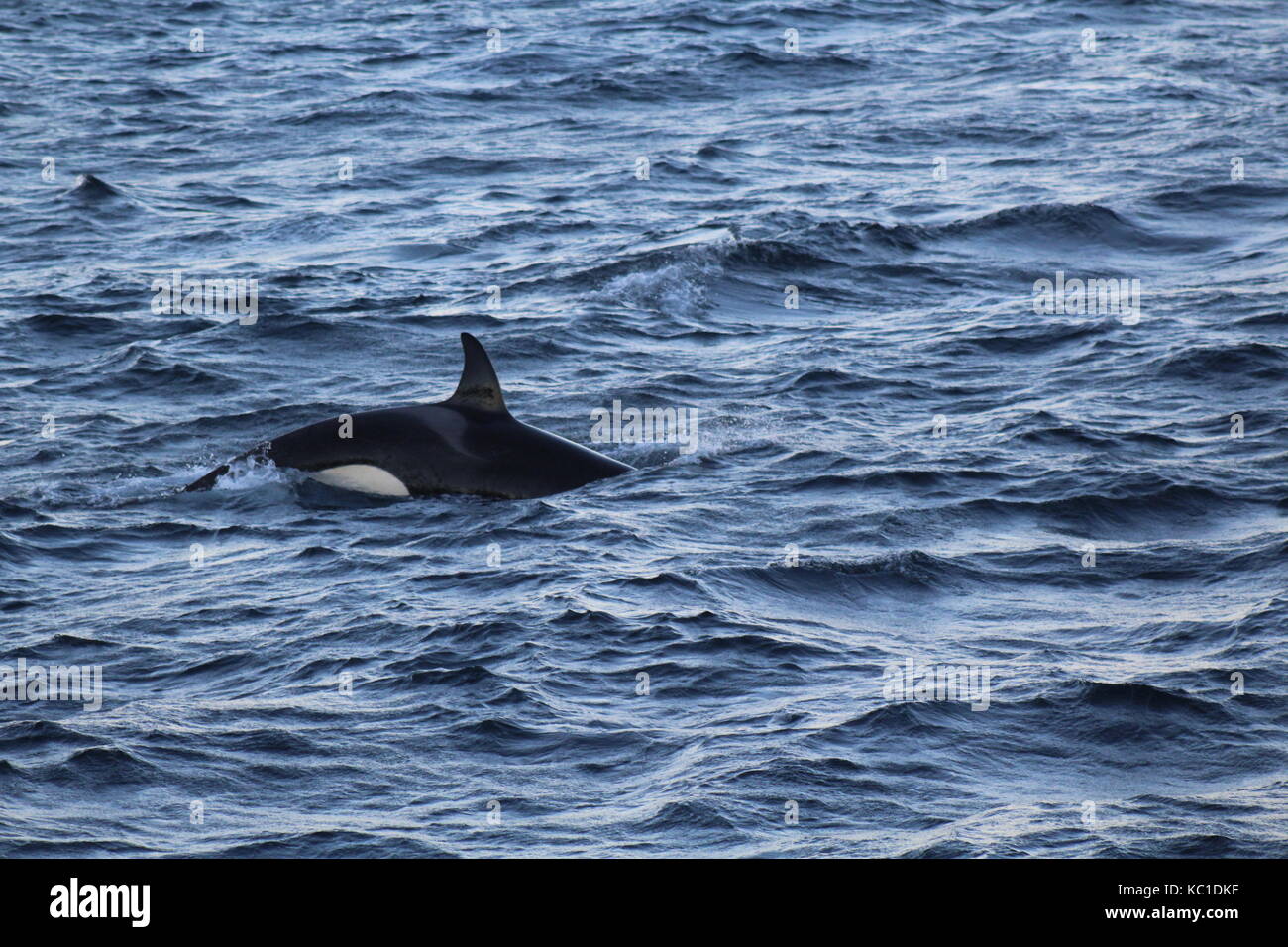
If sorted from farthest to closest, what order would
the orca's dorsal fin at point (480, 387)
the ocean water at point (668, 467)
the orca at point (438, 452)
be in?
the orca at point (438, 452) → the orca's dorsal fin at point (480, 387) → the ocean water at point (668, 467)

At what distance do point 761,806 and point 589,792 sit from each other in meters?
1.02

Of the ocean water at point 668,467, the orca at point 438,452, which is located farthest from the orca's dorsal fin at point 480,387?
the ocean water at point 668,467

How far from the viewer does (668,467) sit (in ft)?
58.8

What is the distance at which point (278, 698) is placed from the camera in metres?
12.7

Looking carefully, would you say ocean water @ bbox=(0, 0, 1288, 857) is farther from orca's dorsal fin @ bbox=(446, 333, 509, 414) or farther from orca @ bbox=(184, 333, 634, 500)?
orca's dorsal fin @ bbox=(446, 333, 509, 414)

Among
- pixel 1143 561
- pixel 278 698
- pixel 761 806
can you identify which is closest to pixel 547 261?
pixel 1143 561

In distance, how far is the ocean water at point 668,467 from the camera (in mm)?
11367

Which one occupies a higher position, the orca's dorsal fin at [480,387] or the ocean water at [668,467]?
the orca's dorsal fin at [480,387]

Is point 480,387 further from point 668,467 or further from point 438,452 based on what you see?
point 668,467

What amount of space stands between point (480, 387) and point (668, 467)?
7.36 ft

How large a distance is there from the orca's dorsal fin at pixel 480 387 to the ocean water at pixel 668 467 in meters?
1.00

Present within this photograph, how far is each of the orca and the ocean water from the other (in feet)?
0.90

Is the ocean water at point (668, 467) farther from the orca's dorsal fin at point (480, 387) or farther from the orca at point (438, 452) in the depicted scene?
the orca's dorsal fin at point (480, 387)
